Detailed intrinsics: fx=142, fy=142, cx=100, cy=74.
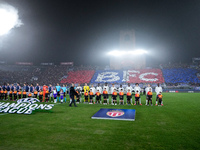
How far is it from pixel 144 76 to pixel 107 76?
11.2 meters

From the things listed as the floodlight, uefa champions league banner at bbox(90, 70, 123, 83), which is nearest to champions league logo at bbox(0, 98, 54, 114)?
uefa champions league banner at bbox(90, 70, 123, 83)

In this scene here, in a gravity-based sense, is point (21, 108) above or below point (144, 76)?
below

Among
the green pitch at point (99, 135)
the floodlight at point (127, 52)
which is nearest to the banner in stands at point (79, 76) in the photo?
the floodlight at point (127, 52)

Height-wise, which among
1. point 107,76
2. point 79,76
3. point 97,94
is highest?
point 79,76

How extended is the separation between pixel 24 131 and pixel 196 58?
72.5 m

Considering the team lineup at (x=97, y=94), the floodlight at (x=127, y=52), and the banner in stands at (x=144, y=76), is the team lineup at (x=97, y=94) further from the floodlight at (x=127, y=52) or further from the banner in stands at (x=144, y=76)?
the floodlight at (x=127, y=52)

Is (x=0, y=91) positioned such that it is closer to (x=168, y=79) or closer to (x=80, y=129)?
(x=80, y=129)

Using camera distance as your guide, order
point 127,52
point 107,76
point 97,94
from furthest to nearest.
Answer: point 127,52
point 107,76
point 97,94

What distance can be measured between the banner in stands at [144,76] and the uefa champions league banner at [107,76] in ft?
6.47

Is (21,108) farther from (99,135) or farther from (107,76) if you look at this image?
(107,76)

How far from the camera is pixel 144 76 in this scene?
1679 inches

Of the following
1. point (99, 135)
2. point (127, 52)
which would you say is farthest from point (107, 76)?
point (99, 135)

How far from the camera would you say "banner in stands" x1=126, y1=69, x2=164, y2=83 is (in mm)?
40166

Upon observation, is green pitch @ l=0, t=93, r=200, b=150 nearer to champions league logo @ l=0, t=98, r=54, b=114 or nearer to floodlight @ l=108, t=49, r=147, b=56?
champions league logo @ l=0, t=98, r=54, b=114
